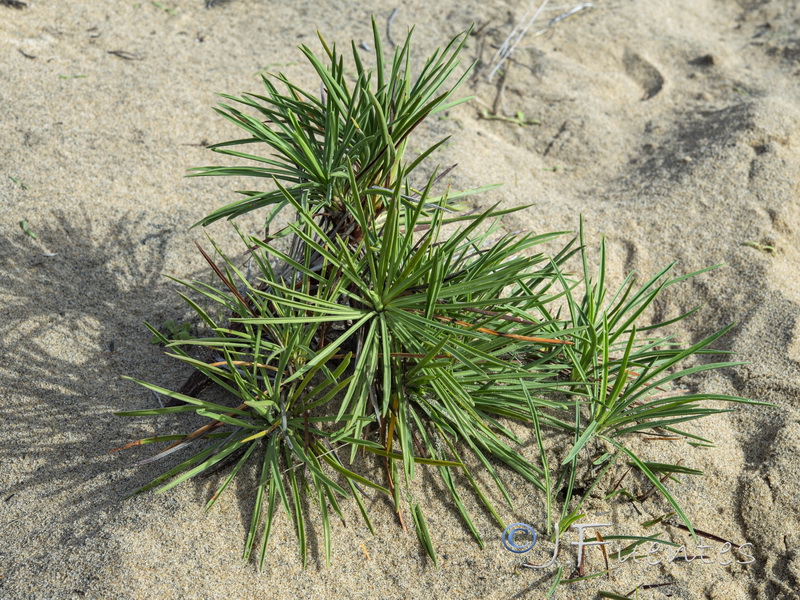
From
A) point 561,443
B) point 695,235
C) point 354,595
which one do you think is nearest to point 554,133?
point 695,235

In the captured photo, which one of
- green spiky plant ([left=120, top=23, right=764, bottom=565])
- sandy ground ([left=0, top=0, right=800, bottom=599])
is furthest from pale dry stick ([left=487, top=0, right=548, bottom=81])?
green spiky plant ([left=120, top=23, right=764, bottom=565])

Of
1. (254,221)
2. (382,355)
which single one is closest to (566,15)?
(254,221)

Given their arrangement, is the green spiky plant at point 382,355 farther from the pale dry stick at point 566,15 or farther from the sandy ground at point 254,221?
the pale dry stick at point 566,15

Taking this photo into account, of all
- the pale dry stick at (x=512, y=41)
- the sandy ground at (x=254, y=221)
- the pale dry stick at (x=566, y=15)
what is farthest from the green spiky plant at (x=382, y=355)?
the pale dry stick at (x=566, y=15)

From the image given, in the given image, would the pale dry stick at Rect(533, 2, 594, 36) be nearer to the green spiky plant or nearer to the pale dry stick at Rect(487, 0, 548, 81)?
the pale dry stick at Rect(487, 0, 548, 81)

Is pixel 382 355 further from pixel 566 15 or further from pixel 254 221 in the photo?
pixel 566 15
